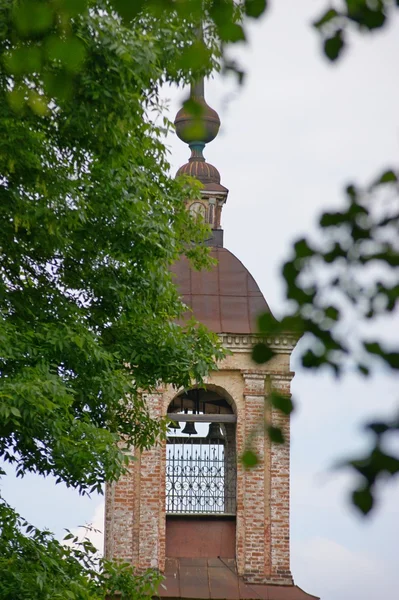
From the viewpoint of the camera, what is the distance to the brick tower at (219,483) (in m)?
17.5

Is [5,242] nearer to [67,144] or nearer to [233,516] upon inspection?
[67,144]

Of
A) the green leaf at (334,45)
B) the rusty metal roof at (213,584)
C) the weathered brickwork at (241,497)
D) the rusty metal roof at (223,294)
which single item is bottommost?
the green leaf at (334,45)

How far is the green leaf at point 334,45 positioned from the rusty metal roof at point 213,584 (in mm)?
13258

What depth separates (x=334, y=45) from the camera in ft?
11.7

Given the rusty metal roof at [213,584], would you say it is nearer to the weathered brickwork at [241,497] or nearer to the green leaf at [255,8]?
the weathered brickwork at [241,497]

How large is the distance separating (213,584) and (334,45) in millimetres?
13996

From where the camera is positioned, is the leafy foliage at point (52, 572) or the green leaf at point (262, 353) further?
the leafy foliage at point (52, 572)

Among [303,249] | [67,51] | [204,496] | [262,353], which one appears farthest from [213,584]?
[303,249]

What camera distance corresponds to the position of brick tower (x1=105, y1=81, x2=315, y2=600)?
17547mm

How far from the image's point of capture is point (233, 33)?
12.6 ft

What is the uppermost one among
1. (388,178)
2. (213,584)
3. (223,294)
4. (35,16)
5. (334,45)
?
(223,294)

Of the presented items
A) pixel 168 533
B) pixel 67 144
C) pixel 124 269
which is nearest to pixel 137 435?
pixel 124 269

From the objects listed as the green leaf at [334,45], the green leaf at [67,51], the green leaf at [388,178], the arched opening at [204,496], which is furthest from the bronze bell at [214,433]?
Answer: the green leaf at [388,178]

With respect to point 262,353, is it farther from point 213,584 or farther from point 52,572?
point 213,584
